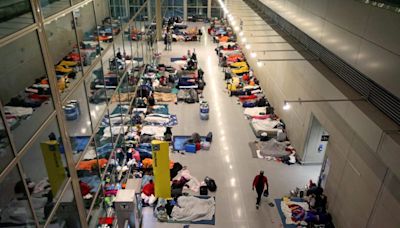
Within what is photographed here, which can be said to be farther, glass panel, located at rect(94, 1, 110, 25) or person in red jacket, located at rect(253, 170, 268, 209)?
person in red jacket, located at rect(253, 170, 268, 209)

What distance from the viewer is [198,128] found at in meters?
16.8

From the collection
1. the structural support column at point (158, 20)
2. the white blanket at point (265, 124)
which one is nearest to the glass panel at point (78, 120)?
the white blanket at point (265, 124)

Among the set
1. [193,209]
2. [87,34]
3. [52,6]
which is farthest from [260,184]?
[52,6]

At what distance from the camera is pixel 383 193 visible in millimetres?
8133

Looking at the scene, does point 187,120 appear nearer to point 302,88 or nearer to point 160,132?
point 160,132

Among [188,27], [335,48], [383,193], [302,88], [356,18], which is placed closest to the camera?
[383,193]

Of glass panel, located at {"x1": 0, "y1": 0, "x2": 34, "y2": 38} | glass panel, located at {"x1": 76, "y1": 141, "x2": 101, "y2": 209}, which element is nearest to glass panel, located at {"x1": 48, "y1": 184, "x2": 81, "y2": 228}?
glass panel, located at {"x1": 76, "y1": 141, "x2": 101, "y2": 209}

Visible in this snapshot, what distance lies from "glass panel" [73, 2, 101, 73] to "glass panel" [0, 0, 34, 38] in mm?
2878

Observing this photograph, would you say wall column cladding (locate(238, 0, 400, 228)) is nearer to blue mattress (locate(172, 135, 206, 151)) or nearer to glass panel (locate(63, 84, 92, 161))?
blue mattress (locate(172, 135, 206, 151))

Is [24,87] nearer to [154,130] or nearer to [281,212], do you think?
[281,212]

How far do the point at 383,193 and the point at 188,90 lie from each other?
14.1 meters

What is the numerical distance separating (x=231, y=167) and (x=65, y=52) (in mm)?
8610

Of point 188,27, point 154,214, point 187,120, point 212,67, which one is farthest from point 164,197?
point 188,27

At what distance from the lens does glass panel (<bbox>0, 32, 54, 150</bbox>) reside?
216 inches
